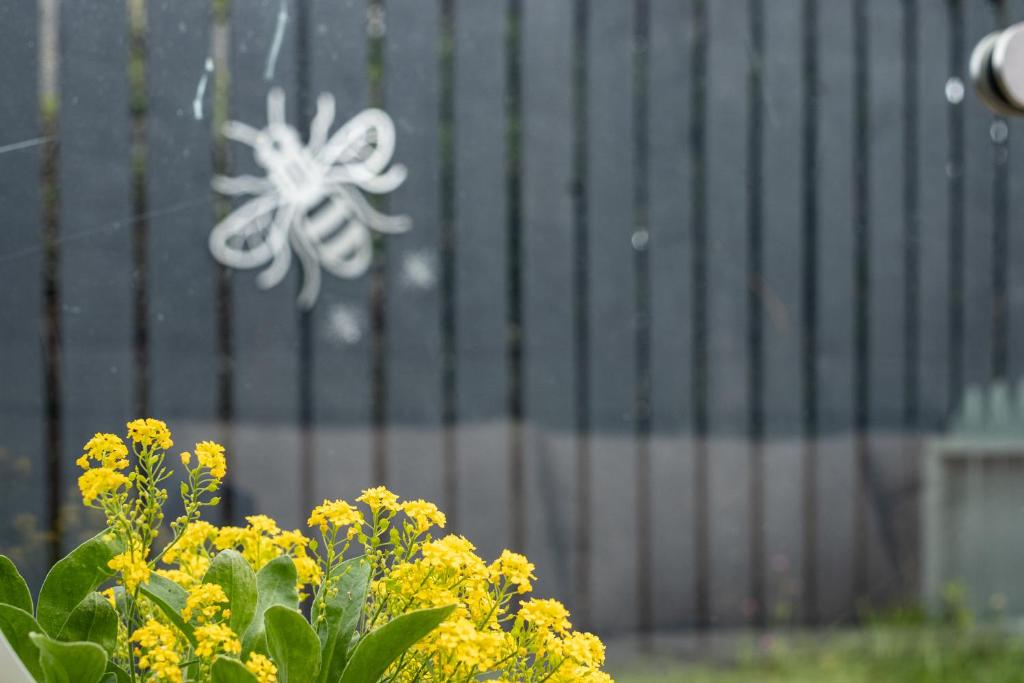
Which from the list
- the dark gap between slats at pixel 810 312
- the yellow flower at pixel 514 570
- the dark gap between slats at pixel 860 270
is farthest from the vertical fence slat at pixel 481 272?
the yellow flower at pixel 514 570

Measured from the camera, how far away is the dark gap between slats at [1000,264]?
2332mm

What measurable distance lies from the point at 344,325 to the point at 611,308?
0.54m

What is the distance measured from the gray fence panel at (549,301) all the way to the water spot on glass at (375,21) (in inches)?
11.2

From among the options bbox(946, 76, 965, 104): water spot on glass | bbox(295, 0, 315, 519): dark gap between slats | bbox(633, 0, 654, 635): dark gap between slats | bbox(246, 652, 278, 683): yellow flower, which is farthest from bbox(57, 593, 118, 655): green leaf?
bbox(946, 76, 965, 104): water spot on glass

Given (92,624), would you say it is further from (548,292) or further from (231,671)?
(548,292)

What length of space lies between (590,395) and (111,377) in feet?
2.91

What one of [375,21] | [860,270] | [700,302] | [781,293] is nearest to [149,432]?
[375,21]

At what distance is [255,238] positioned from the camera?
1769mm

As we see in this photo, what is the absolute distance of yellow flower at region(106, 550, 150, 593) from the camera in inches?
23.0

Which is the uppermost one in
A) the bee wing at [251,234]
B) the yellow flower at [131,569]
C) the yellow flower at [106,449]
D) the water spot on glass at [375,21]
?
the water spot on glass at [375,21]

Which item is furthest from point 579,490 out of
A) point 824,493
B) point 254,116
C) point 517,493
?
point 254,116

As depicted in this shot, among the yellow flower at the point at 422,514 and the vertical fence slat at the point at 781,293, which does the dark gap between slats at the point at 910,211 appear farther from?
the yellow flower at the point at 422,514

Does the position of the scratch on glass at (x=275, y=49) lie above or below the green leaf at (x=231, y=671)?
above

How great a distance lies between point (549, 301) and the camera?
79.4 inches
